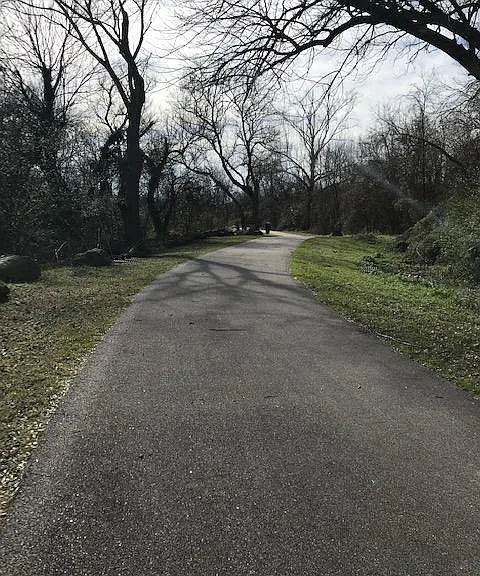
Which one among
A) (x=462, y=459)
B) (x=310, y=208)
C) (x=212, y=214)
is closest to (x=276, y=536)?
(x=462, y=459)

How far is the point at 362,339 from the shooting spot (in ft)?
21.9

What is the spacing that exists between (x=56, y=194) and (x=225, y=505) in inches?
707

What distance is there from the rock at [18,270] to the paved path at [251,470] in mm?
6010

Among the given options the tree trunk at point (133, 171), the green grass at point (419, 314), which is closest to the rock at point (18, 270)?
the green grass at point (419, 314)

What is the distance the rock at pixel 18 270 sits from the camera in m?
10.8

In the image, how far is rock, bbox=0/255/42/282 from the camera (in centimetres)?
1084

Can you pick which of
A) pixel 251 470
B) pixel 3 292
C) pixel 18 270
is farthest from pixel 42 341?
pixel 18 270

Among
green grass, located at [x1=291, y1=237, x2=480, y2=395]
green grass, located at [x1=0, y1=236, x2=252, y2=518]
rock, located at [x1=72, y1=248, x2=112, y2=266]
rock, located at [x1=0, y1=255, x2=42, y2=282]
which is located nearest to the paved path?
green grass, located at [x1=0, y1=236, x2=252, y2=518]

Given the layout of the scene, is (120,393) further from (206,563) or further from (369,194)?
(369,194)

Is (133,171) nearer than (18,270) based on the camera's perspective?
No

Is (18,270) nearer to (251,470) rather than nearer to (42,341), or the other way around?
(42,341)

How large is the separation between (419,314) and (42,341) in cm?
609

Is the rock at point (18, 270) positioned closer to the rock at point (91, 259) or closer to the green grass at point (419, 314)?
the rock at point (91, 259)

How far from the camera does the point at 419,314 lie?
8.59m
